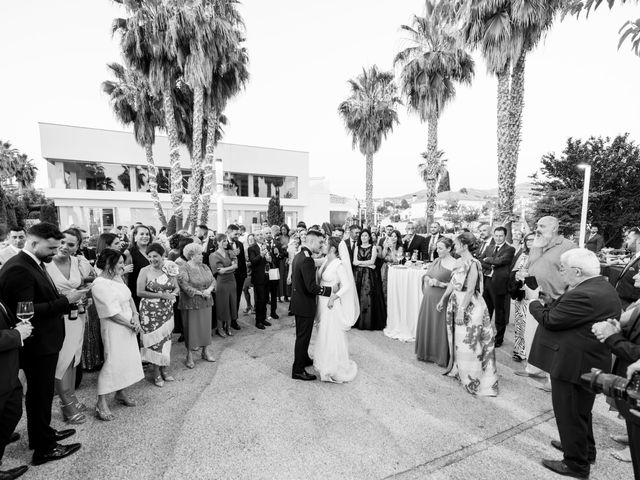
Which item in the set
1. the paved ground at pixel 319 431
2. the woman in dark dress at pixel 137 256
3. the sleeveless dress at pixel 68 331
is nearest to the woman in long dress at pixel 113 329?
the sleeveless dress at pixel 68 331

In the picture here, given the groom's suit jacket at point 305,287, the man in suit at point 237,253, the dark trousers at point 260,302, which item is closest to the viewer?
the groom's suit jacket at point 305,287

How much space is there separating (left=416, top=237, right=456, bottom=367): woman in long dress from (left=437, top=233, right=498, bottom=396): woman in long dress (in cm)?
48

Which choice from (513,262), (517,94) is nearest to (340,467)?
(513,262)

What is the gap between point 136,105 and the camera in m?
17.8

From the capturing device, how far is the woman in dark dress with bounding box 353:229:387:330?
6.61m

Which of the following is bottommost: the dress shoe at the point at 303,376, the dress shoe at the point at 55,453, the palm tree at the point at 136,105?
the dress shoe at the point at 303,376

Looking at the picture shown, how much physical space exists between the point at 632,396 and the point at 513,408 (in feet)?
7.55

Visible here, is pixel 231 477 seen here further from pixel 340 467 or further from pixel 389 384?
pixel 389 384

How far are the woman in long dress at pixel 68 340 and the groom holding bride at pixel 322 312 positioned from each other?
238 centimetres

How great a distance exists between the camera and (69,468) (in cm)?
275

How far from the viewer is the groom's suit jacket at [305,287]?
4203mm

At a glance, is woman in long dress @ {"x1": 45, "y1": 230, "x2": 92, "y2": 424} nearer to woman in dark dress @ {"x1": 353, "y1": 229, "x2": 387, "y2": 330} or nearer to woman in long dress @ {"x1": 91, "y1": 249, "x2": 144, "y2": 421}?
woman in long dress @ {"x1": 91, "y1": 249, "x2": 144, "y2": 421}

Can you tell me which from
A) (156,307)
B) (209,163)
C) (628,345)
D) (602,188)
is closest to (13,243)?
(156,307)

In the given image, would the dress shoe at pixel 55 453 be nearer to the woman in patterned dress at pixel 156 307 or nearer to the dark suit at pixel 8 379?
the dark suit at pixel 8 379
